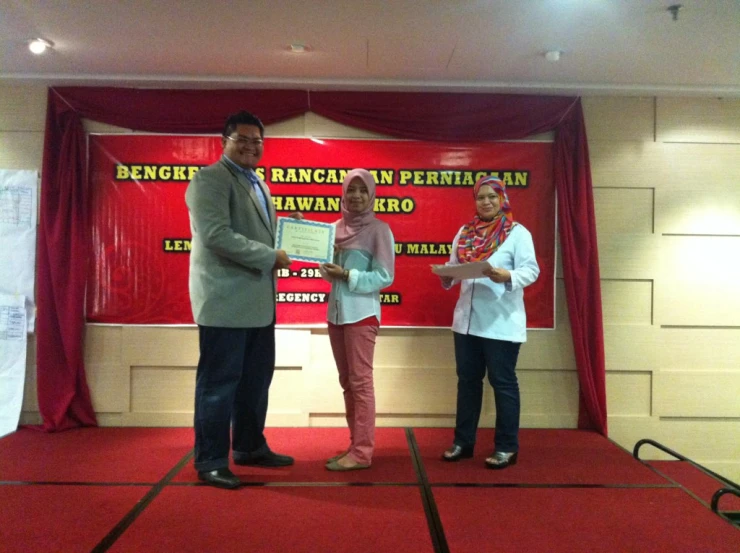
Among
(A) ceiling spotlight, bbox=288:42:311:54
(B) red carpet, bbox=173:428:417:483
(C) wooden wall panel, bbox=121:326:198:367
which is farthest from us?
(C) wooden wall panel, bbox=121:326:198:367

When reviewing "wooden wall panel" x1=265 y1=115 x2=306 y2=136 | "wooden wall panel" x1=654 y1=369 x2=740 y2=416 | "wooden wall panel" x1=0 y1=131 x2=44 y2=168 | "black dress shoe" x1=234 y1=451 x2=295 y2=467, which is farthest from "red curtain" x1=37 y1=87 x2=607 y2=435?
"black dress shoe" x1=234 y1=451 x2=295 y2=467

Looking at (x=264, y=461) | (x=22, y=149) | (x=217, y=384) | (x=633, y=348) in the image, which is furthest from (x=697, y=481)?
(x=22, y=149)

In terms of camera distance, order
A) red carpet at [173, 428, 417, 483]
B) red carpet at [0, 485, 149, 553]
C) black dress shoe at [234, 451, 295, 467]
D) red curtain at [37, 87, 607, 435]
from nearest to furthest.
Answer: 1. red carpet at [0, 485, 149, 553]
2. red carpet at [173, 428, 417, 483]
3. black dress shoe at [234, 451, 295, 467]
4. red curtain at [37, 87, 607, 435]

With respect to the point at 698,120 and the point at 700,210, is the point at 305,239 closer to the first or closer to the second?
the point at 700,210

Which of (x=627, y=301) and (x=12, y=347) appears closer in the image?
(x=12, y=347)

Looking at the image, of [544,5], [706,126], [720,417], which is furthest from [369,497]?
[706,126]

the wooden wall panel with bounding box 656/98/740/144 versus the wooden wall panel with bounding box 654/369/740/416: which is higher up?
the wooden wall panel with bounding box 656/98/740/144

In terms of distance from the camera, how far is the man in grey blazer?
84.8 inches

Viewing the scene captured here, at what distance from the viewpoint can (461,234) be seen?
2.69 metres

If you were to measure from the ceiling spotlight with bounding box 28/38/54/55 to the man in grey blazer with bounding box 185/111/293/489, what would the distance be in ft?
4.25

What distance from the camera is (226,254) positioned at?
2.15 meters

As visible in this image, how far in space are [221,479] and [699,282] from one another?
3.09 metres

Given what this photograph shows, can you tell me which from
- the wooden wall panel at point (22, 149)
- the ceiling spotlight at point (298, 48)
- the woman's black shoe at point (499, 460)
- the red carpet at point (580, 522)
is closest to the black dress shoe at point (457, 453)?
the woman's black shoe at point (499, 460)

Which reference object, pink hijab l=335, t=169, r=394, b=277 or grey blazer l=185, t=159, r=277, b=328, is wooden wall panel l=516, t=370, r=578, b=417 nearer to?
pink hijab l=335, t=169, r=394, b=277
